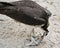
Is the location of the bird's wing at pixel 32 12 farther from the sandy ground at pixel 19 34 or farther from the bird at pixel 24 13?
the sandy ground at pixel 19 34

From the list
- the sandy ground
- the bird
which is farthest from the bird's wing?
the sandy ground

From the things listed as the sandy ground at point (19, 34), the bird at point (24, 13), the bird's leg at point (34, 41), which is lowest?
the sandy ground at point (19, 34)

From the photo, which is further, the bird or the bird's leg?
the bird's leg

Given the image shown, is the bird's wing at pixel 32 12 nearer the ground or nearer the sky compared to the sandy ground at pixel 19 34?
nearer the sky

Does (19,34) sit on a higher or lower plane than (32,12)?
Result: lower

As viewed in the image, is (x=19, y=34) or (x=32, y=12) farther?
(x=19, y=34)

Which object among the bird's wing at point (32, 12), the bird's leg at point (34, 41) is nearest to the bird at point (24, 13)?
the bird's wing at point (32, 12)

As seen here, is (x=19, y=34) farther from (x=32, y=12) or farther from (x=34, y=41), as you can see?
(x=32, y=12)

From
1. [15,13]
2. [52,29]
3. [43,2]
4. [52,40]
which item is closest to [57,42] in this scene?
[52,40]

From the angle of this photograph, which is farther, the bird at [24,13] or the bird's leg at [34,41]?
the bird's leg at [34,41]

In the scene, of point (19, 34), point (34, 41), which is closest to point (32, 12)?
point (34, 41)

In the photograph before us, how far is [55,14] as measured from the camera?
6680 millimetres

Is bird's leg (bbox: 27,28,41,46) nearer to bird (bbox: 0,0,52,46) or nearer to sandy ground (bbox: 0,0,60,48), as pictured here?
sandy ground (bbox: 0,0,60,48)

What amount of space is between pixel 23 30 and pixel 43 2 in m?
1.71
